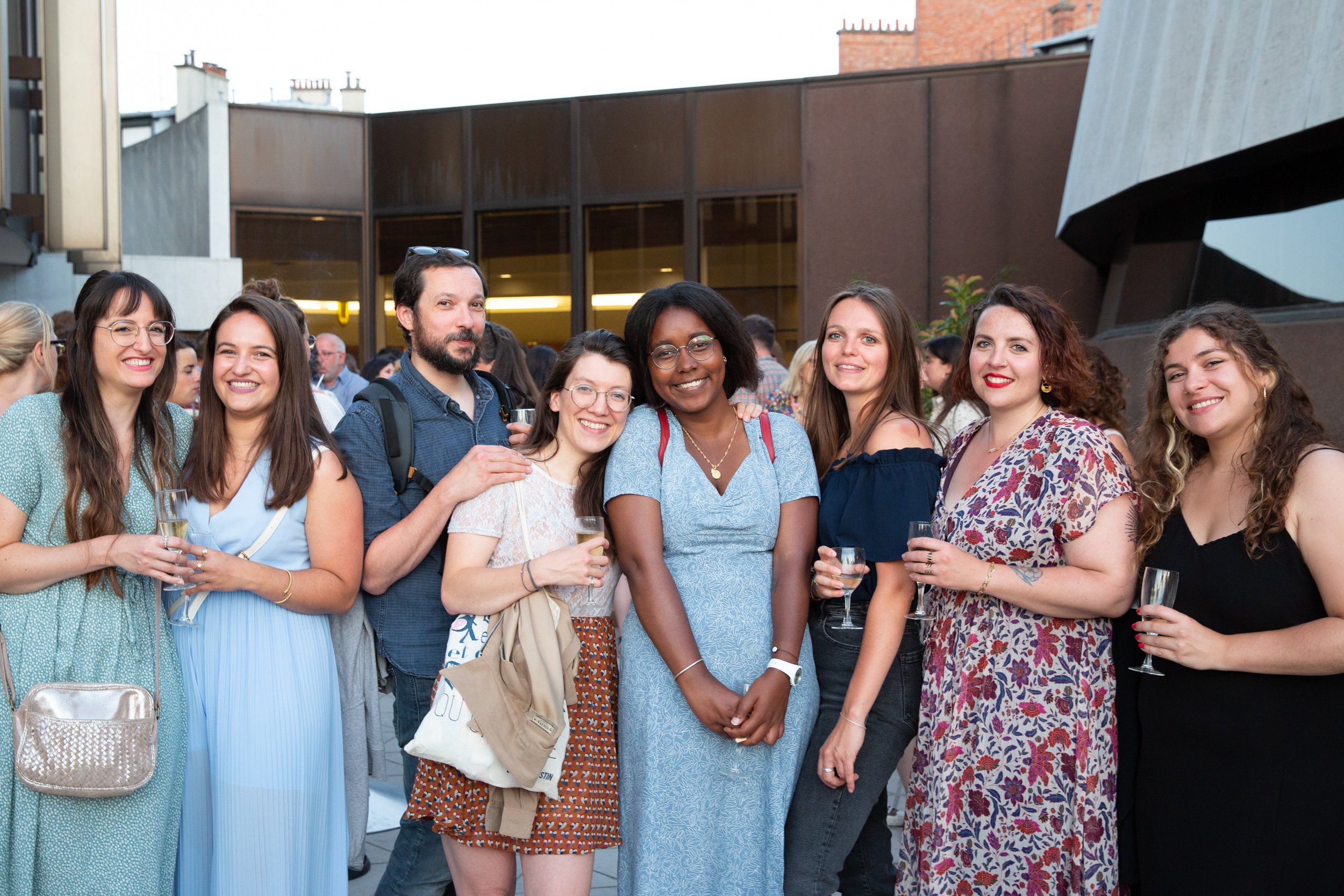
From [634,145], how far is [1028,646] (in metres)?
12.1

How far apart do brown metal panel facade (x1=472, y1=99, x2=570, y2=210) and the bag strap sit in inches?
464

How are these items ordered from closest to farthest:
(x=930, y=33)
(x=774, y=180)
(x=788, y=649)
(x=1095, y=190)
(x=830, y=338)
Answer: (x=788, y=649) → (x=830, y=338) → (x=1095, y=190) → (x=774, y=180) → (x=930, y=33)

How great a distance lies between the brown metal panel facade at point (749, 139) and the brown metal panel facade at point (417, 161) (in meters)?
3.41

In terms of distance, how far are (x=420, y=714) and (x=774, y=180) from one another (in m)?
11.2

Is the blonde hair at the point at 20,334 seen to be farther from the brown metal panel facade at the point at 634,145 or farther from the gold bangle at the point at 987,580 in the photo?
A: the brown metal panel facade at the point at 634,145

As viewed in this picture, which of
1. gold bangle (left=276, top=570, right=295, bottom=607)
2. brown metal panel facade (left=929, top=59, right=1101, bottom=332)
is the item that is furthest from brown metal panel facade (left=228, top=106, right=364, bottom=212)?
gold bangle (left=276, top=570, right=295, bottom=607)

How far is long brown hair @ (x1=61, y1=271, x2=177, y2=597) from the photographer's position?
2781 mm

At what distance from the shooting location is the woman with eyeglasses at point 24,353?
150 inches

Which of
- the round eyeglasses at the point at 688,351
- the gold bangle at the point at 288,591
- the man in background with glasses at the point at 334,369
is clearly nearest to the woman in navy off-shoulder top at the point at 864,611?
the round eyeglasses at the point at 688,351

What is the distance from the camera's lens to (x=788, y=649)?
2721mm

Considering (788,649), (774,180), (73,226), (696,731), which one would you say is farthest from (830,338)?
(774,180)

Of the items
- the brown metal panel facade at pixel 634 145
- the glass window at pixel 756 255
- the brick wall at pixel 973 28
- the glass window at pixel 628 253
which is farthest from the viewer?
the brick wall at pixel 973 28

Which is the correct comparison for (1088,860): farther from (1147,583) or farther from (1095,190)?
(1095,190)

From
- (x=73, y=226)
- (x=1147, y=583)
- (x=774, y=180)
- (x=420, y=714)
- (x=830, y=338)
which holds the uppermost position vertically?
(x=774, y=180)
